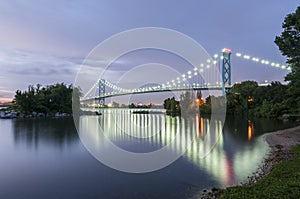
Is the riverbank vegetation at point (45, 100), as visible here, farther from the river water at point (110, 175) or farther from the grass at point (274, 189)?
the grass at point (274, 189)

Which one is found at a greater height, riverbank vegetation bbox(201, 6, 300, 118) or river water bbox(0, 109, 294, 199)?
riverbank vegetation bbox(201, 6, 300, 118)

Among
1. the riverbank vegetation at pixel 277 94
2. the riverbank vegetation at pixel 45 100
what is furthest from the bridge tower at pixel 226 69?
the riverbank vegetation at pixel 45 100

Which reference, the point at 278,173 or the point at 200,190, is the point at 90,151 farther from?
the point at 278,173

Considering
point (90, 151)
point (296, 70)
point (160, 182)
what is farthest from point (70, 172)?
point (296, 70)

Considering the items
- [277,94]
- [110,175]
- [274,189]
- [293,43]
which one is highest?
[293,43]

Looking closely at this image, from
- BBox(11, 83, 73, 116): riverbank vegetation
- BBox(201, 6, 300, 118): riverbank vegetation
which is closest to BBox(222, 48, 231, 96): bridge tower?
BBox(201, 6, 300, 118): riverbank vegetation

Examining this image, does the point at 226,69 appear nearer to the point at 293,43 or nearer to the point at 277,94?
the point at 277,94

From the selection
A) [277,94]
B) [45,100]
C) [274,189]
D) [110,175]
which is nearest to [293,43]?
[274,189]

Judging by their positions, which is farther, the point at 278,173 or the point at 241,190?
the point at 278,173

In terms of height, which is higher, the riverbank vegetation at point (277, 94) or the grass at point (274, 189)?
the riverbank vegetation at point (277, 94)

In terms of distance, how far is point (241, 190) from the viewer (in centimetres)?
371

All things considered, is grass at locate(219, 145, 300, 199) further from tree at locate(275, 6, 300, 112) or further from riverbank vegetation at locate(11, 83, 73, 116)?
riverbank vegetation at locate(11, 83, 73, 116)

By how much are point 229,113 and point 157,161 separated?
2649cm

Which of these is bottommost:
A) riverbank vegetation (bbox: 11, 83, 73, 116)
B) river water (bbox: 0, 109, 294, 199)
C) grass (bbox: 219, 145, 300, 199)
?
river water (bbox: 0, 109, 294, 199)
